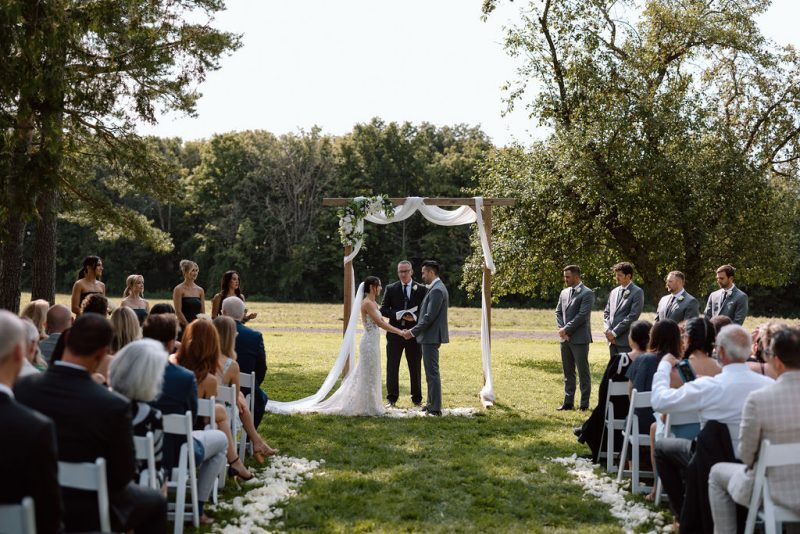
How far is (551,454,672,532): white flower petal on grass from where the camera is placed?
5586 mm

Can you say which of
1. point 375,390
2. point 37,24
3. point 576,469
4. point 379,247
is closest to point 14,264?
point 37,24

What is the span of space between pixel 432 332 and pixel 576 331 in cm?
212

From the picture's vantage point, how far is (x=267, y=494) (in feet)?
20.4

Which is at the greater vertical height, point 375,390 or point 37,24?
point 37,24

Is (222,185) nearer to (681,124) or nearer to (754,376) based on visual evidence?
(681,124)

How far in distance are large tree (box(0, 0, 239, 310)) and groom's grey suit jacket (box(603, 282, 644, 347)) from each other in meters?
8.04

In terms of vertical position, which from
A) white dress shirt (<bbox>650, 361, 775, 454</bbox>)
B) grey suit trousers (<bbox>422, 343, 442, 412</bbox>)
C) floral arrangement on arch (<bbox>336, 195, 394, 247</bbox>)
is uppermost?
floral arrangement on arch (<bbox>336, 195, 394, 247</bbox>)

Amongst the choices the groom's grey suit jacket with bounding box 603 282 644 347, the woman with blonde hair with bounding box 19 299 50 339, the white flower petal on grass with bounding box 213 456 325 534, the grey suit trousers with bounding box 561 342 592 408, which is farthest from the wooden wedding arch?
the woman with blonde hair with bounding box 19 299 50 339

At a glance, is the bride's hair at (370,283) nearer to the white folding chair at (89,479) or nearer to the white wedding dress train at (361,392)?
the white wedding dress train at (361,392)

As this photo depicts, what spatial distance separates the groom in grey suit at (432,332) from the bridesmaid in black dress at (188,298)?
291 centimetres

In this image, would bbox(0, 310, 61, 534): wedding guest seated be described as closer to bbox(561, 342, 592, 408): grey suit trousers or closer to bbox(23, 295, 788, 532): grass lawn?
bbox(23, 295, 788, 532): grass lawn

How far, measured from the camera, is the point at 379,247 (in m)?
49.8

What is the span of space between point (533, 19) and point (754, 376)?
47.2 feet

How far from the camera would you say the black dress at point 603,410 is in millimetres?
7113
